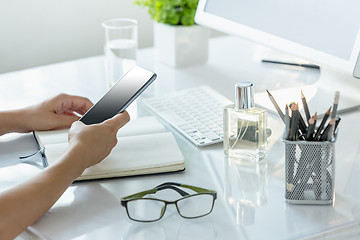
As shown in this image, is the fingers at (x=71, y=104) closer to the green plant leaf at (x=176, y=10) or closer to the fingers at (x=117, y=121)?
the fingers at (x=117, y=121)

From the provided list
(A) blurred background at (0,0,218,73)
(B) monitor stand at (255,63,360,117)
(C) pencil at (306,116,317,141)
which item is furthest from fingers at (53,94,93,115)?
(A) blurred background at (0,0,218,73)

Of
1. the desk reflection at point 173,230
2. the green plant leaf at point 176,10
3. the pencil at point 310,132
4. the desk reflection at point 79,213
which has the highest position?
the green plant leaf at point 176,10

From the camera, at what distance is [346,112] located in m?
1.15

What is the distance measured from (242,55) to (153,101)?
0.44 m

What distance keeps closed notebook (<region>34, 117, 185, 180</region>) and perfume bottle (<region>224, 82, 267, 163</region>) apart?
3.9 inches

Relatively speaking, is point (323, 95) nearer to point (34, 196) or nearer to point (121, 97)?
point (121, 97)

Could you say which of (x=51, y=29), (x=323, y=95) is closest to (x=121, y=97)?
(x=323, y=95)

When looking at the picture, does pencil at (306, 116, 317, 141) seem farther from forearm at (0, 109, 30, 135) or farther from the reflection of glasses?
forearm at (0, 109, 30, 135)

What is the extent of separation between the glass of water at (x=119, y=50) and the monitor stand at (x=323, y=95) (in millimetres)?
345

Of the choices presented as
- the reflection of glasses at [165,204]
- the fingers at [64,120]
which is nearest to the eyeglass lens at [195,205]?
the reflection of glasses at [165,204]

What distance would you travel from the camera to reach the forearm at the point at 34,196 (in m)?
0.75

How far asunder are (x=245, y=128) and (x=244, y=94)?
6 centimetres

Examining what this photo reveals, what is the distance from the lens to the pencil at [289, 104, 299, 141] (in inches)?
31.1

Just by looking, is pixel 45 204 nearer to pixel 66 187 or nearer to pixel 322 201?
pixel 66 187
